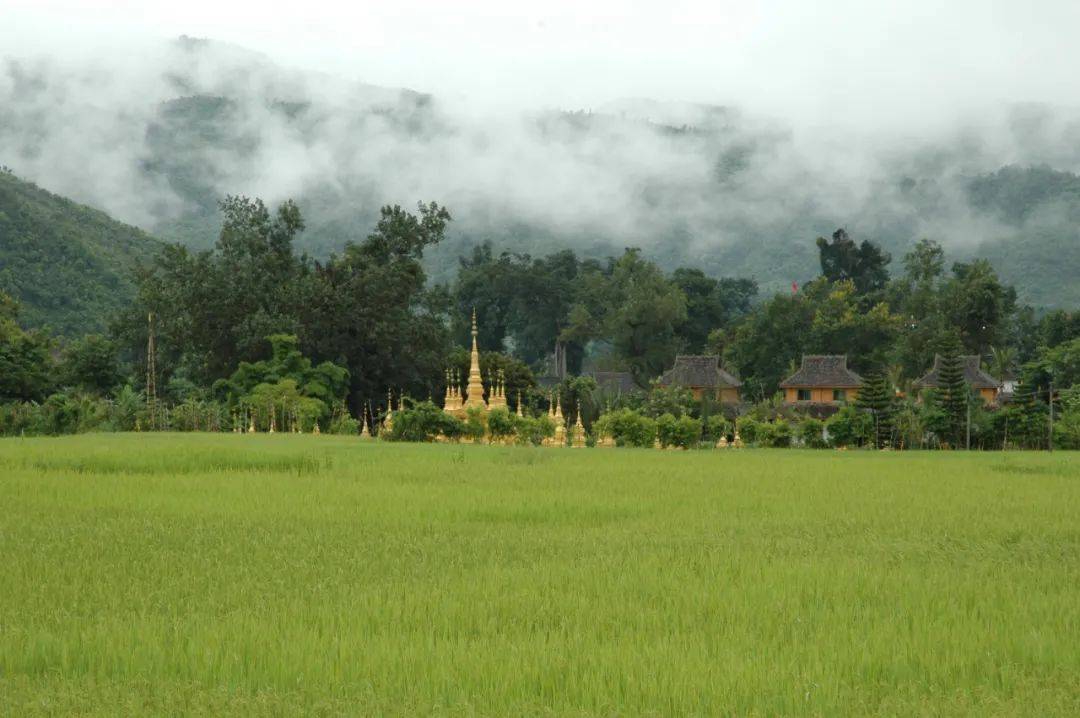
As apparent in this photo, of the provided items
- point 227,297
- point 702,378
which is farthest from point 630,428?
point 702,378

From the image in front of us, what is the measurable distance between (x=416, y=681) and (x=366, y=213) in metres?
128

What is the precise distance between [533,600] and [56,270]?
47.6m

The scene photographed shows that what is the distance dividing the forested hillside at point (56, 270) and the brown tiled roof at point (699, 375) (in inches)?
917

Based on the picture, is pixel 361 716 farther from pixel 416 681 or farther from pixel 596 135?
pixel 596 135

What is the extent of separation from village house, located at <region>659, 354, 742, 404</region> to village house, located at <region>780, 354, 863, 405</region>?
2753 mm

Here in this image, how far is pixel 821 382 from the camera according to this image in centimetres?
5106

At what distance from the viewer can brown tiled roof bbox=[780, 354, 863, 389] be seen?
50.8 metres

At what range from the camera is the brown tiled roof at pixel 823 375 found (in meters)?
50.8

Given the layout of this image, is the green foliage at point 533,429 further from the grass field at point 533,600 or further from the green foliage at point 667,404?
the grass field at point 533,600

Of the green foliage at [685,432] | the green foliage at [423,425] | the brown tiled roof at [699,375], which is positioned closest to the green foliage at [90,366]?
the green foliage at [423,425]

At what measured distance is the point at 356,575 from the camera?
794cm

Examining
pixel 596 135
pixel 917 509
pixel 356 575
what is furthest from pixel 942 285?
pixel 596 135

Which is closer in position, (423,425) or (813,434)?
(423,425)

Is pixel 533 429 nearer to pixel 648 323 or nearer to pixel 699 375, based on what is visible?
pixel 699 375
